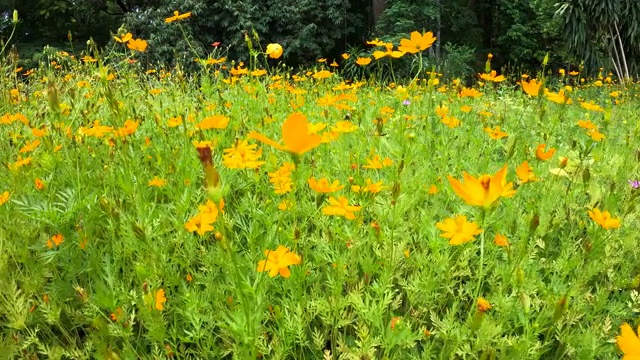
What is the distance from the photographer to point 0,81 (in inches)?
83.3

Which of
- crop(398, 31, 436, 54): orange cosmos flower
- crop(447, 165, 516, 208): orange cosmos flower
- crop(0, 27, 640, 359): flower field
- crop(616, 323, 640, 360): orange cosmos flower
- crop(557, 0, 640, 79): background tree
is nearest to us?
crop(616, 323, 640, 360): orange cosmos flower

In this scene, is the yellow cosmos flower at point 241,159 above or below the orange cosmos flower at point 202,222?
above

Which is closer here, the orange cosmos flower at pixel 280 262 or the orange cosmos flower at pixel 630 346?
the orange cosmos flower at pixel 630 346

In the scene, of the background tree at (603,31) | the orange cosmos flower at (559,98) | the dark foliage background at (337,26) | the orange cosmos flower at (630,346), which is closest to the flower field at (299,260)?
the orange cosmos flower at (630,346)

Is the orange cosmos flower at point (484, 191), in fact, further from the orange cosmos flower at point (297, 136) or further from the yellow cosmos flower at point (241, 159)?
the yellow cosmos flower at point (241, 159)

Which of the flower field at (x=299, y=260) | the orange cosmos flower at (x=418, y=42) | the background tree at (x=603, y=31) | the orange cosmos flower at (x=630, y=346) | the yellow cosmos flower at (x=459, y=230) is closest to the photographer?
the orange cosmos flower at (x=630, y=346)

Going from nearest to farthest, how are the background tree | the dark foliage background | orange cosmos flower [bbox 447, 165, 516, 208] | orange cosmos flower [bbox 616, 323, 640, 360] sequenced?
1. orange cosmos flower [bbox 616, 323, 640, 360]
2. orange cosmos flower [bbox 447, 165, 516, 208]
3. the background tree
4. the dark foliage background

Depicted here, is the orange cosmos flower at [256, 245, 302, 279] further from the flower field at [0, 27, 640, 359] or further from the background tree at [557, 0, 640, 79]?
the background tree at [557, 0, 640, 79]

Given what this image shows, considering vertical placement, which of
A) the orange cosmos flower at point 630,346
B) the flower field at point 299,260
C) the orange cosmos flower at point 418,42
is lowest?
the flower field at point 299,260

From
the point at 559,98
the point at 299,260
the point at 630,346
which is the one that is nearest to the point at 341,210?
the point at 299,260

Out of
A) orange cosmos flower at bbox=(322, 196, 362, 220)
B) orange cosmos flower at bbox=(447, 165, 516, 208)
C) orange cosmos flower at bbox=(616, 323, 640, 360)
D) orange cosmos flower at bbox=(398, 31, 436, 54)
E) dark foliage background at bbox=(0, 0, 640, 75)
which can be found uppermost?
orange cosmos flower at bbox=(447, 165, 516, 208)

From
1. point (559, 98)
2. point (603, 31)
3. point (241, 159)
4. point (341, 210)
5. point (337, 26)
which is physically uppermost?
point (241, 159)

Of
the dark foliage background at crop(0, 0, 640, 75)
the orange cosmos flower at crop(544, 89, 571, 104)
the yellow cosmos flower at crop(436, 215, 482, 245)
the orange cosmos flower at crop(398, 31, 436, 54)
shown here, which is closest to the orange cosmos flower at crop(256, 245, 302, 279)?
the yellow cosmos flower at crop(436, 215, 482, 245)

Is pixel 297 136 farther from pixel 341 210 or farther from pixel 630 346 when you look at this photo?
pixel 630 346
